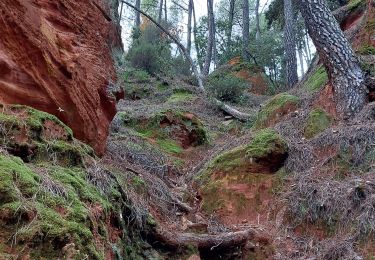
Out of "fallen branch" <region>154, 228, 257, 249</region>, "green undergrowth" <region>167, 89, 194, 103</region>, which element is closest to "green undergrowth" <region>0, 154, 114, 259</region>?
"fallen branch" <region>154, 228, 257, 249</region>

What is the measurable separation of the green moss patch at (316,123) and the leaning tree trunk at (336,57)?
9.9 inches

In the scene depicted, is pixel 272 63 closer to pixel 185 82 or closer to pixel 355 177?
pixel 185 82

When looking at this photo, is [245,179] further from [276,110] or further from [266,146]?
[276,110]

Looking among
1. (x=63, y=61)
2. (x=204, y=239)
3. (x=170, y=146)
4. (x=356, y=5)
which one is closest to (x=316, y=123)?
(x=170, y=146)

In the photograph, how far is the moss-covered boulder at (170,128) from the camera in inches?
341

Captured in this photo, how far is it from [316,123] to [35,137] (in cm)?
448

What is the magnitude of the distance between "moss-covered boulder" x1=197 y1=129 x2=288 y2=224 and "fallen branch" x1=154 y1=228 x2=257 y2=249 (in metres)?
0.75

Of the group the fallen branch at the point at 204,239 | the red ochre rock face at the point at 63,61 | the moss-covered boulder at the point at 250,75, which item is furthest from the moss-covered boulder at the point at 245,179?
the moss-covered boulder at the point at 250,75

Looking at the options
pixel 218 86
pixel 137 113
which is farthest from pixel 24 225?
pixel 218 86

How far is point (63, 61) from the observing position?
4188 millimetres

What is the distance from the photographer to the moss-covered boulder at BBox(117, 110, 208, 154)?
8656mm

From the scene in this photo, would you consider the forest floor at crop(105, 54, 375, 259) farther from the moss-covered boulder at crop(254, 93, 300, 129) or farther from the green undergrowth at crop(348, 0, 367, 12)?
the green undergrowth at crop(348, 0, 367, 12)

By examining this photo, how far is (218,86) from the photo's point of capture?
1387cm

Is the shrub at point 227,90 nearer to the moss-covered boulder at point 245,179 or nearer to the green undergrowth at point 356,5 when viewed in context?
the green undergrowth at point 356,5
